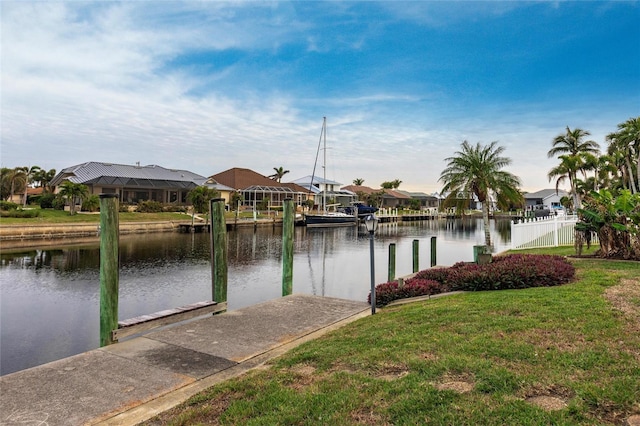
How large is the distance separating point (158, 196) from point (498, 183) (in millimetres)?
48464

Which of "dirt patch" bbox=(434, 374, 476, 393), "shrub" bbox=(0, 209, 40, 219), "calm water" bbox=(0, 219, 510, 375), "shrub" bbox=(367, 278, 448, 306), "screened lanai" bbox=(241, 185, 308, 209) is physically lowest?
"calm water" bbox=(0, 219, 510, 375)

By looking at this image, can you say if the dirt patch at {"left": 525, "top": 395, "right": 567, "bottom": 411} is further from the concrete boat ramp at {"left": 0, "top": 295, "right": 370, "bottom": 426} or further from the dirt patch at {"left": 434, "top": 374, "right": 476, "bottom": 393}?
the concrete boat ramp at {"left": 0, "top": 295, "right": 370, "bottom": 426}

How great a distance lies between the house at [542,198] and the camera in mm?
99188

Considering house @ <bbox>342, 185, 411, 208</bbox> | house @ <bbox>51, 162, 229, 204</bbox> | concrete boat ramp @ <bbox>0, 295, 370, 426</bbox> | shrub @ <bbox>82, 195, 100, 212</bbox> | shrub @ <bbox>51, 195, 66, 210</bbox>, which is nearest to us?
concrete boat ramp @ <bbox>0, 295, 370, 426</bbox>

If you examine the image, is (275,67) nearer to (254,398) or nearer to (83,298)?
(83,298)

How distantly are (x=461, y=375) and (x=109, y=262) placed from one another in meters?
Answer: 6.64

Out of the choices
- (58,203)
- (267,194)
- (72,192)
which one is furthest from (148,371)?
(267,194)

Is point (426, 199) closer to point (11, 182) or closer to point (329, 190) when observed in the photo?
point (329, 190)

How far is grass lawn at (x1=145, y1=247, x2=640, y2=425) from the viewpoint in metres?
3.84

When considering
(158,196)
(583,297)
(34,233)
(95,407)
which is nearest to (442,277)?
(583,297)

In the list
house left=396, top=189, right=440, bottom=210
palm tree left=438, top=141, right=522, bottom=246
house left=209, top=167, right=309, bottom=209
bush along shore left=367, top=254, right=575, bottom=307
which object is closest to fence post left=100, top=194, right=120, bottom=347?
bush along shore left=367, top=254, right=575, bottom=307

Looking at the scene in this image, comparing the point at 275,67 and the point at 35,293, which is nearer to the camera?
the point at 35,293

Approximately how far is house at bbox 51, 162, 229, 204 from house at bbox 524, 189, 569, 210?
7856 centimetres

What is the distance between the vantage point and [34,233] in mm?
34562
